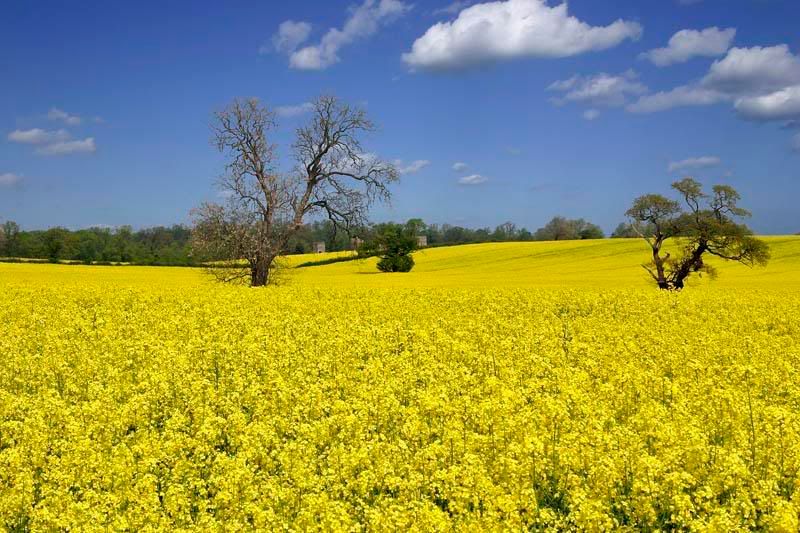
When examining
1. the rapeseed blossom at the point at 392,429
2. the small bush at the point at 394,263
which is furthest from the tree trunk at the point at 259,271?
the small bush at the point at 394,263

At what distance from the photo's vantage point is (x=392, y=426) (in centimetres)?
782

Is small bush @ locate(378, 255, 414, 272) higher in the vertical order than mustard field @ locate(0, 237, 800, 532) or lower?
higher

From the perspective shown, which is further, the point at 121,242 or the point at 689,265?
the point at 121,242

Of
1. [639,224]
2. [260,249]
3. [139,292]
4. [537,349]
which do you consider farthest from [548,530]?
[639,224]

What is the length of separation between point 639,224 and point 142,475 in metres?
34.1

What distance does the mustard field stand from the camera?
551 centimetres

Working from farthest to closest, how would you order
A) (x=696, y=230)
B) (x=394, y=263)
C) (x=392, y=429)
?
(x=394, y=263)
(x=696, y=230)
(x=392, y=429)

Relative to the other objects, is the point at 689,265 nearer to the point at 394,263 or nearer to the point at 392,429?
the point at 392,429

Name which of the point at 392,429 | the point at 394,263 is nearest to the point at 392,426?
the point at 392,429

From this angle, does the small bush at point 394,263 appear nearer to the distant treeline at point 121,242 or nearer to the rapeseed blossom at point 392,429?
the distant treeline at point 121,242

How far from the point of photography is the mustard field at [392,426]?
551 cm

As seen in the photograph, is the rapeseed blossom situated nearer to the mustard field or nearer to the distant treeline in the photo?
the mustard field

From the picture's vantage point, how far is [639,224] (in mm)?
35969

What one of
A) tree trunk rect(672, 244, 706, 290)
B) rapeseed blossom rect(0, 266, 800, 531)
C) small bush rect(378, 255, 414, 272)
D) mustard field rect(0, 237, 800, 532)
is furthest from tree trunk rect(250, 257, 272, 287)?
small bush rect(378, 255, 414, 272)
